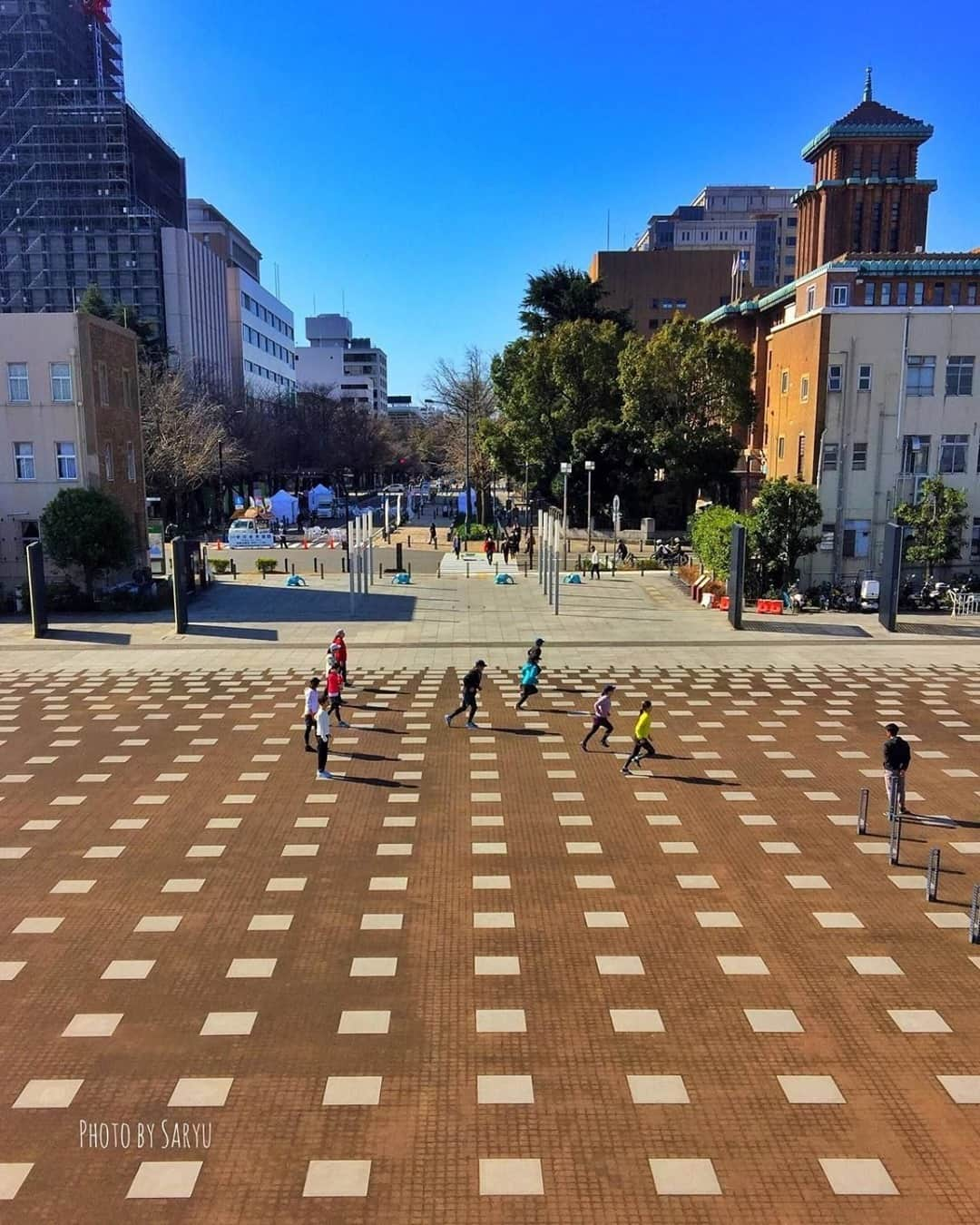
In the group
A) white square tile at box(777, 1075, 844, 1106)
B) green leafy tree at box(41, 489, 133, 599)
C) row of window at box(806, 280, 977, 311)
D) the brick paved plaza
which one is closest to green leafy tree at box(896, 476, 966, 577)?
row of window at box(806, 280, 977, 311)

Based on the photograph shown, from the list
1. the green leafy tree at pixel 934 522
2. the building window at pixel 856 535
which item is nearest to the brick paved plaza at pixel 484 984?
the green leafy tree at pixel 934 522

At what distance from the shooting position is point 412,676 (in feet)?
75.3

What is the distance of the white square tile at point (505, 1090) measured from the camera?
761 cm

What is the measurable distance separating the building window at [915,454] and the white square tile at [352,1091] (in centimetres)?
3505

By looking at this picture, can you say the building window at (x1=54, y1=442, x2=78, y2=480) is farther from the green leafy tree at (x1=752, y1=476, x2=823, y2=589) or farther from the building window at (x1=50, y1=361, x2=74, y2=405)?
the green leafy tree at (x1=752, y1=476, x2=823, y2=589)

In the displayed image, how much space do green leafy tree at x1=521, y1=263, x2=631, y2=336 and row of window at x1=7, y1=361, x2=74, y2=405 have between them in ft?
116

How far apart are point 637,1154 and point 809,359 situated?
3644 centimetres

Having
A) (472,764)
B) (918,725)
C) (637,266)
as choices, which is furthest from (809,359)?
(637,266)

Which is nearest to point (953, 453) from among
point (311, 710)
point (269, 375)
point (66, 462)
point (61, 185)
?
point (311, 710)

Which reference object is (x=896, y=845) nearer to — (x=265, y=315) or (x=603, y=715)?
(x=603, y=715)

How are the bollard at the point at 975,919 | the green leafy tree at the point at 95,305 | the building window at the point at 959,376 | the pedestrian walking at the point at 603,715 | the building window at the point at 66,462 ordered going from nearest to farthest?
the bollard at the point at 975,919
the pedestrian walking at the point at 603,715
the building window at the point at 66,462
the building window at the point at 959,376
the green leafy tree at the point at 95,305

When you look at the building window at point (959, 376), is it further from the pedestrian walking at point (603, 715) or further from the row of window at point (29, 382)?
the row of window at point (29, 382)

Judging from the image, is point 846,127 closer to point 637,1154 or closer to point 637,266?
point 637,266

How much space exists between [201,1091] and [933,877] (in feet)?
27.5
